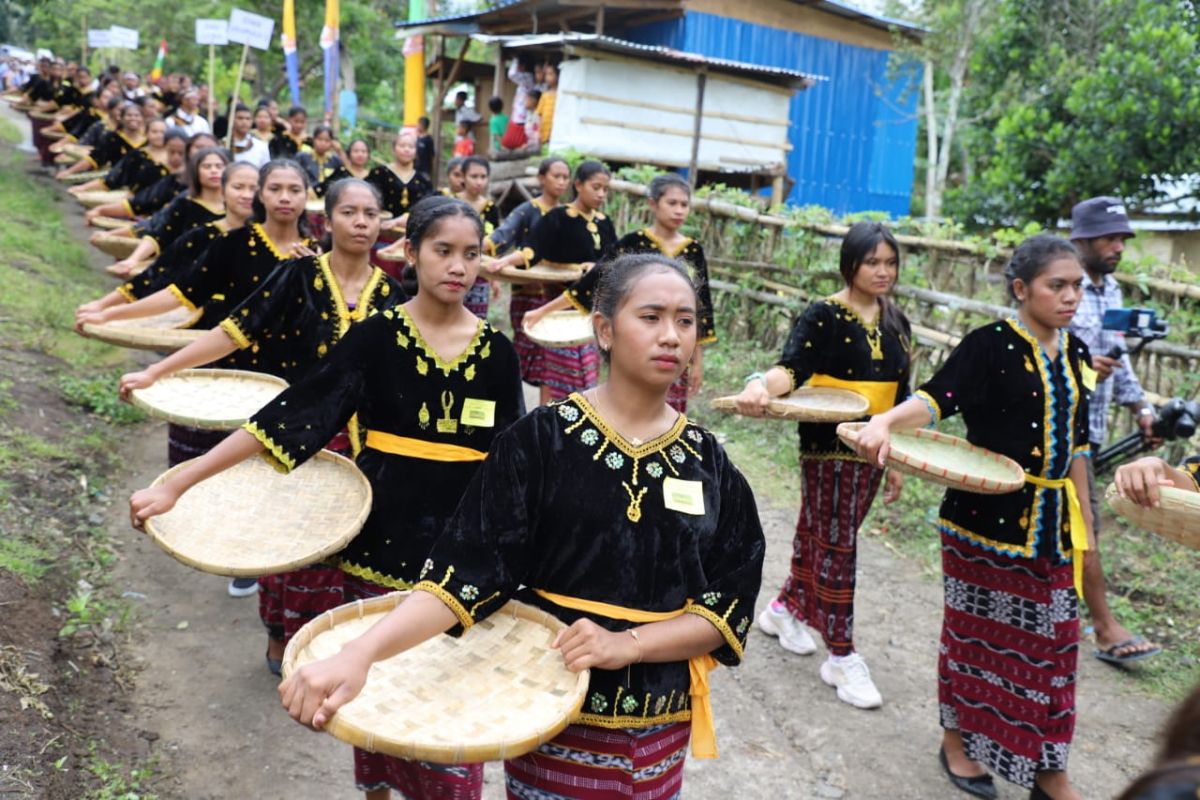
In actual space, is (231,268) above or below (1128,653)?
above

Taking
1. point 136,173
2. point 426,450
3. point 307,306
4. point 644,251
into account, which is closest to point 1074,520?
point 426,450

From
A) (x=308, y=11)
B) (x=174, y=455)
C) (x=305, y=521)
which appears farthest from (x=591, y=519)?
(x=308, y=11)

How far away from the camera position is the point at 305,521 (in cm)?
287

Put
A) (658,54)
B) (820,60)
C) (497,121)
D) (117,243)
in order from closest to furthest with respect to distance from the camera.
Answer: (117,243) → (658,54) → (497,121) → (820,60)

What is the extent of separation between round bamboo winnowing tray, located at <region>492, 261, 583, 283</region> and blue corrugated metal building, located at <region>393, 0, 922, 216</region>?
10.7 meters

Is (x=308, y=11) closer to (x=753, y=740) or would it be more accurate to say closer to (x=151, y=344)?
(x=151, y=344)

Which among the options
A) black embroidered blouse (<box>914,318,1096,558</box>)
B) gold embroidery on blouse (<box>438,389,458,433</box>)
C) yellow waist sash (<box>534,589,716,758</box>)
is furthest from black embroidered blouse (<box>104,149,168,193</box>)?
yellow waist sash (<box>534,589,716,758</box>)

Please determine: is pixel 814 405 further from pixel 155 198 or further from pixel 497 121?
pixel 497 121

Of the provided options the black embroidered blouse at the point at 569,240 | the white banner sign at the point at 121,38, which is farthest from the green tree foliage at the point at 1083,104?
the white banner sign at the point at 121,38

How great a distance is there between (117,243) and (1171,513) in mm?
6053

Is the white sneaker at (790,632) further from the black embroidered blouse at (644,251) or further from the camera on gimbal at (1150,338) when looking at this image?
the camera on gimbal at (1150,338)

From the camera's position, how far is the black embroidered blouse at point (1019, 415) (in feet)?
10.9

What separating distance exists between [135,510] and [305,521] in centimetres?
47

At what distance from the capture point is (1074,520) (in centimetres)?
335
